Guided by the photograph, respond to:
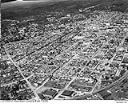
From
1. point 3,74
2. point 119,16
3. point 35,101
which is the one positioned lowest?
point 35,101

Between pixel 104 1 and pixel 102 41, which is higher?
pixel 104 1

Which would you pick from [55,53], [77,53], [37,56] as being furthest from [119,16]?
[37,56]

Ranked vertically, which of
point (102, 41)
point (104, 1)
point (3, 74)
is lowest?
point (3, 74)

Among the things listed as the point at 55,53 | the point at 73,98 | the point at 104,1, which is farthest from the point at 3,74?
the point at 104,1

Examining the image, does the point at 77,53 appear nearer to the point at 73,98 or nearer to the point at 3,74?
the point at 73,98

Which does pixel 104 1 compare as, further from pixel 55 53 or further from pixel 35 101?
pixel 35 101

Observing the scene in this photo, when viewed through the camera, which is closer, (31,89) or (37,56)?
(31,89)
